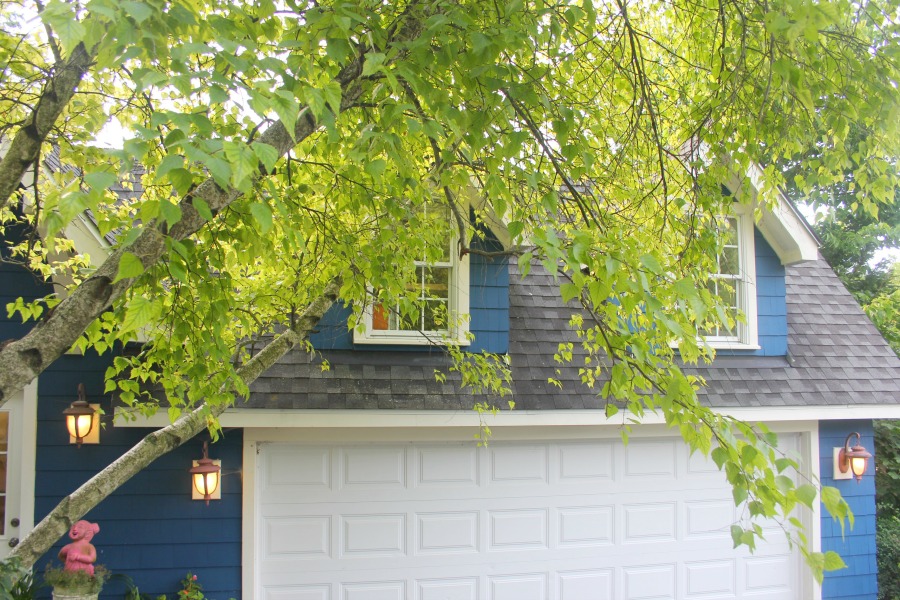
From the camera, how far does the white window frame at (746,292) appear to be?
765 centimetres

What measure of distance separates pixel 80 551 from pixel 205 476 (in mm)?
1042

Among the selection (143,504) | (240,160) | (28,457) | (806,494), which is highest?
(240,160)

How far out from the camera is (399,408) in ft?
20.3

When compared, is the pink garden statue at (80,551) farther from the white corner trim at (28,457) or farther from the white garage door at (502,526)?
the white garage door at (502,526)

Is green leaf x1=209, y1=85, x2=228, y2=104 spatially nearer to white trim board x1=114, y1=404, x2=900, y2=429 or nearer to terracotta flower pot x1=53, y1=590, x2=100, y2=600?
white trim board x1=114, y1=404, x2=900, y2=429

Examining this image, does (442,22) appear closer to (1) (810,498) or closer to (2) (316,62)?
(2) (316,62)

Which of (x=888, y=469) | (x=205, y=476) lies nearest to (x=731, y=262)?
(x=888, y=469)

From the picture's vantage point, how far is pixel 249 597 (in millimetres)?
6168

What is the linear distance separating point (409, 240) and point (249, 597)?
382 cm

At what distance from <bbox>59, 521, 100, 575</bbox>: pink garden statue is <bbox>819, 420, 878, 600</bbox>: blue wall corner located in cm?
716

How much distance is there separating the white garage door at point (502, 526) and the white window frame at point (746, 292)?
131cm

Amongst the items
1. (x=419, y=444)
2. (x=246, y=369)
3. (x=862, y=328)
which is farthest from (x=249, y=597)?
(x=862, y=328)

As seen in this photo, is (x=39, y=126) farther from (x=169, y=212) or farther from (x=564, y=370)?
(x=564, y=370)

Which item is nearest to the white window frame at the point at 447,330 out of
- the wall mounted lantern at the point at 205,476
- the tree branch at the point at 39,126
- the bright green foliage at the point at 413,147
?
the bright green foliage at the point at 413,147
